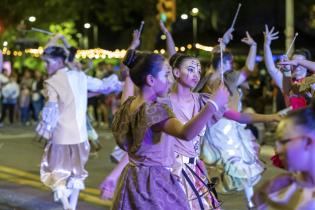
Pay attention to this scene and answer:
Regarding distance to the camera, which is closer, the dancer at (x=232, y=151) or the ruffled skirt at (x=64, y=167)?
the ruffled skirt at (x=64, y=167)

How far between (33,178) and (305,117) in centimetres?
797

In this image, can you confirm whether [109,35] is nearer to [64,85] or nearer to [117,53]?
[117,53]

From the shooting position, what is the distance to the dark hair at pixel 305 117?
272cm

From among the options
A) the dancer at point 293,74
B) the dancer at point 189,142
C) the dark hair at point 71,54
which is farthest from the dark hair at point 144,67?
the dark hair at point 71,54

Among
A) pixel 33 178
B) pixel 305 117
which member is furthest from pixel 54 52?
pixel 305 117

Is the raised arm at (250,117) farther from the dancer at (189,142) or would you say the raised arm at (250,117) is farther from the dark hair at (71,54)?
the dark hair at (71,54)

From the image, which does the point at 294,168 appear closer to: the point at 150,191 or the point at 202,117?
the point at 202,117

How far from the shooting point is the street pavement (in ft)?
27.2

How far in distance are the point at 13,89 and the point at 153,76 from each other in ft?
56.9

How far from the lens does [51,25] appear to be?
37969mm

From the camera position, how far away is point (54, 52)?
7.89 meters

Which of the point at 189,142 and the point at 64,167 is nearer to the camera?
the point at 189,142

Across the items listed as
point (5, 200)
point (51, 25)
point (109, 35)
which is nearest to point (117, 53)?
point (51, 25)

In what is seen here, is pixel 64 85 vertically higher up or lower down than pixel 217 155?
higher up
